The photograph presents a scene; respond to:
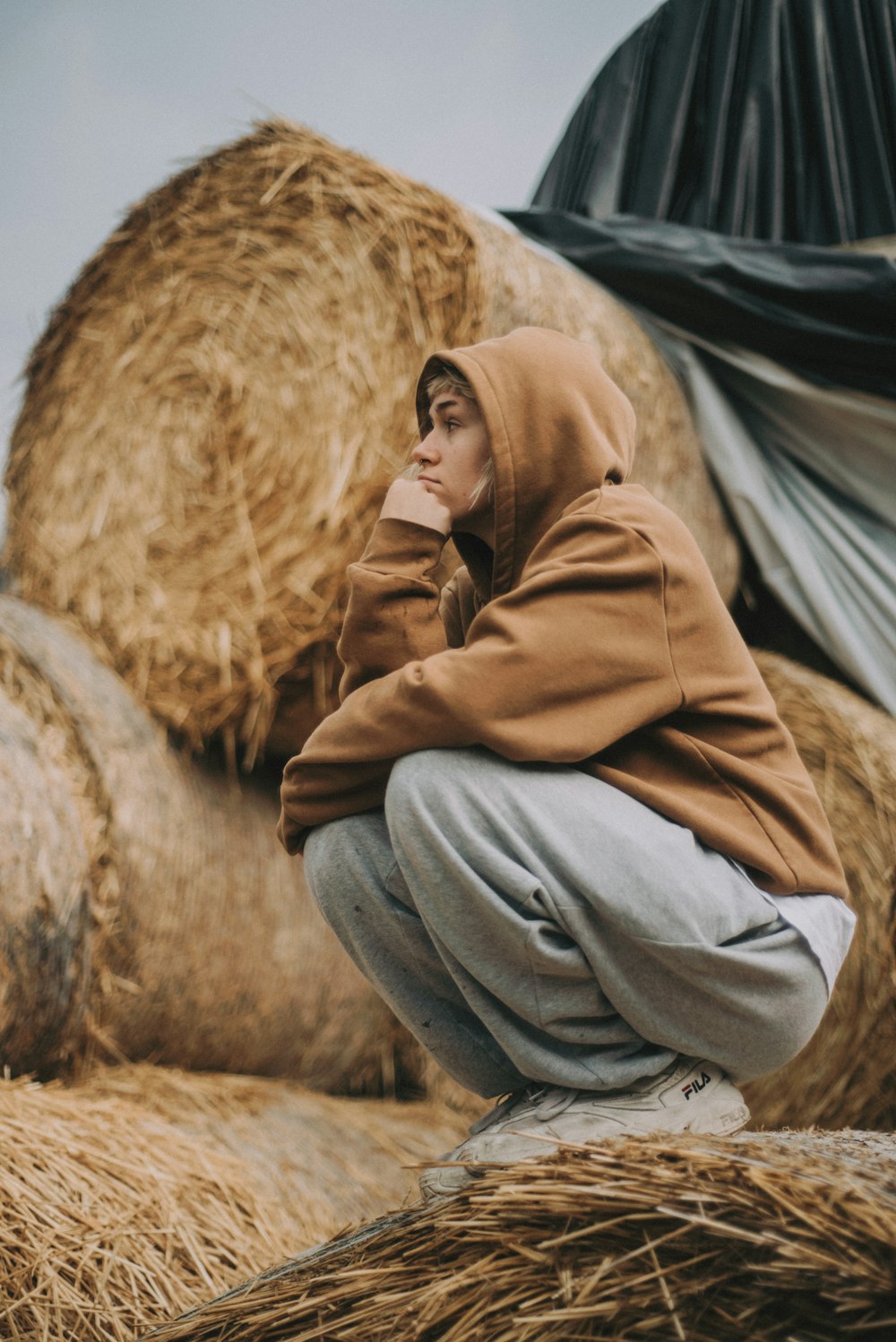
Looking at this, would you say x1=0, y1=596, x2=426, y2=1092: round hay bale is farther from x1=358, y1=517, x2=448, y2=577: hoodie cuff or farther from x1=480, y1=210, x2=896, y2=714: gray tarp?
x1=480, y1=210, x2=896, y2=714: gray tarp

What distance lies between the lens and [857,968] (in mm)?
1946

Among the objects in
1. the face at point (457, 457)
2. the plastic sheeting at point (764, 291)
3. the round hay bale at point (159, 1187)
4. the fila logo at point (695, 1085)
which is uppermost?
the plastic sheeting at point (764, 291)

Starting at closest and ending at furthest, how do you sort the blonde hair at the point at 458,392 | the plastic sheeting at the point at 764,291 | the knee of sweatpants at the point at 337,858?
the knee of sweatpants at the point at 337,858 → the blonde hair at the point at 458,392 → the plastic sheeting at the point at 764,291

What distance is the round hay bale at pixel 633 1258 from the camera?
767 millimetres

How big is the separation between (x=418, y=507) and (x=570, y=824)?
39 centimetres

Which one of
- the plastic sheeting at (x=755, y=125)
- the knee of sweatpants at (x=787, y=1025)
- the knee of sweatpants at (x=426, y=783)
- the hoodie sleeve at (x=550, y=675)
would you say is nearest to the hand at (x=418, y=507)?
the hoodie sleeve at (x=550, y=675)

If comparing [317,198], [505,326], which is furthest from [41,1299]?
[317,198]

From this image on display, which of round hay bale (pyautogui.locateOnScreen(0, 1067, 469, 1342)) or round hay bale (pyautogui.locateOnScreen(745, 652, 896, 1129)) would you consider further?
round hay bale (pyautogui.locateOnScreen(745, 652, 896, 1129))

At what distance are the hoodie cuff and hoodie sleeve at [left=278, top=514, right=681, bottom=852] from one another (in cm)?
15

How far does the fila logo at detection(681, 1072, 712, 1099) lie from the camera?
3.70 ft

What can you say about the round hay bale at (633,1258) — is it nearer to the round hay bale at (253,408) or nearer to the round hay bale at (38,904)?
the round hay bale at (38,904)

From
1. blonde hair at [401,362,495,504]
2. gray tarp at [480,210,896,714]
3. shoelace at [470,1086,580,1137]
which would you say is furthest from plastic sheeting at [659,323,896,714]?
shoelace at [470,1086,580,1137]

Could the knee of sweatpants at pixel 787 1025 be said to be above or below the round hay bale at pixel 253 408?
below

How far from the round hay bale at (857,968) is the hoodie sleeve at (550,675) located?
102cm
